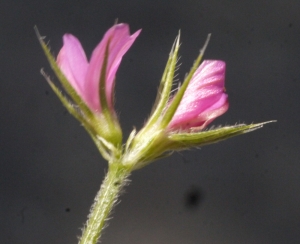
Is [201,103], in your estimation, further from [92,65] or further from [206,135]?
[92,65]

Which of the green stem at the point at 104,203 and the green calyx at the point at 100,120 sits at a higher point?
the green calyx at the point at 100,120

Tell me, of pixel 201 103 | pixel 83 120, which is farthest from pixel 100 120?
pixel 201 103

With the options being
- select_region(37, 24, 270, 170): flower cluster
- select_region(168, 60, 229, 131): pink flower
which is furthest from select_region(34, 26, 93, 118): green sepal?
select_region(168, 60, 229, 131): pink flower

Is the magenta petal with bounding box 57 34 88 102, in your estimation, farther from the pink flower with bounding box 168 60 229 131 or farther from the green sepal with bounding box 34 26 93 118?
the pink flower with bounding box 168 60 229 131

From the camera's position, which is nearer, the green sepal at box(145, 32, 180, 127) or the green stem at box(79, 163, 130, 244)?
the green stem at box(79, 163, 130, 244)

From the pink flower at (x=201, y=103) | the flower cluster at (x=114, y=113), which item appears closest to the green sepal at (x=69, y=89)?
the flower cluster at (x=114, y=113)

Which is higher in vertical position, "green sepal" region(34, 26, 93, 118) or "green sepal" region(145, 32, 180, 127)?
"green sepal" region(34, 26, 93, 118)

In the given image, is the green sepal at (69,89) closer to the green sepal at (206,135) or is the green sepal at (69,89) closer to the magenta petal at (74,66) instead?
the magenta petal at (74,66)

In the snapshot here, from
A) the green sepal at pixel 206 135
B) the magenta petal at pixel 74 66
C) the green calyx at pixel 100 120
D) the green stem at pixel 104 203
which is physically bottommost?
the green sepal at pixel 206 135

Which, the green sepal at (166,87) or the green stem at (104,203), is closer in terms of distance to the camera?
the green stem at (104,203)
